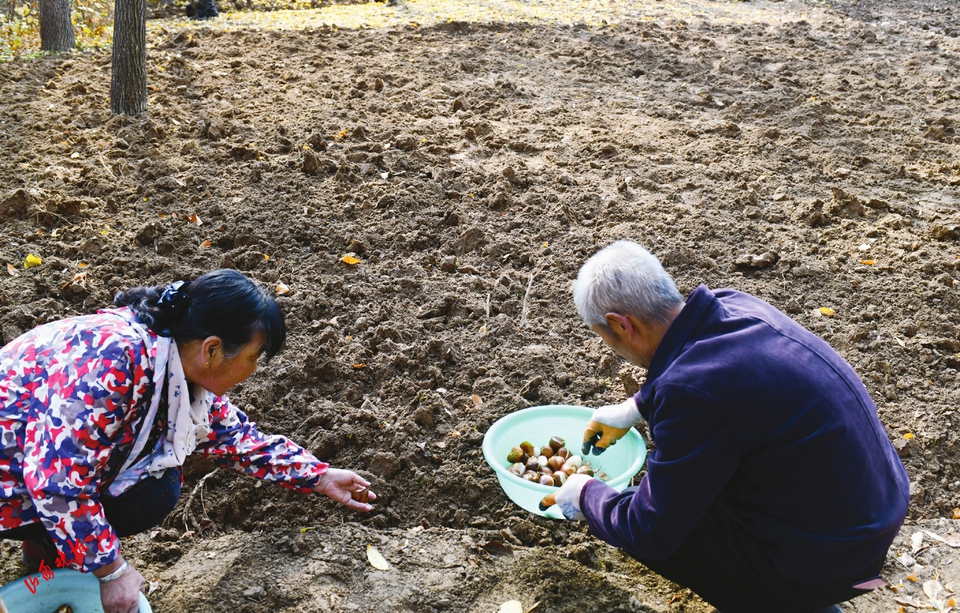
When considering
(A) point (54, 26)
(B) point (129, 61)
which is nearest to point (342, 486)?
(B) point (129, 61)

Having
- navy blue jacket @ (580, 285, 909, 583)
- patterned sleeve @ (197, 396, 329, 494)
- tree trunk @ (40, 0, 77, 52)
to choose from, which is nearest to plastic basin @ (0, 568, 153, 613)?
patterned sleeve @ (197, 396, 329, 494)

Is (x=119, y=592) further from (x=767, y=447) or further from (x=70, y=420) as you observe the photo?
(x=767, y=447)

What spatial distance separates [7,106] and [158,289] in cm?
496

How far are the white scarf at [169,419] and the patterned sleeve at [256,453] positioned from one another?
12cm

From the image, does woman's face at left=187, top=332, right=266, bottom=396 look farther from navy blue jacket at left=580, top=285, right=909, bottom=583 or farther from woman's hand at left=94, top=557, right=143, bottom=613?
navy blue jacket at left=580, top=285, right=909, bottom=583

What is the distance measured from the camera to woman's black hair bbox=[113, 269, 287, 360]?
6.72 feet

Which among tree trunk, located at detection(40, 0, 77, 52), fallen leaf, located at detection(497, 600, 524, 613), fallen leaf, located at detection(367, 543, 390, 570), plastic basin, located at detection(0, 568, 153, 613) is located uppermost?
tree trunk, located at detection(40, 0, 77, 52)

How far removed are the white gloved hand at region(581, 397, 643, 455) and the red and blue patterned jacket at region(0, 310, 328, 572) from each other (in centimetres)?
139

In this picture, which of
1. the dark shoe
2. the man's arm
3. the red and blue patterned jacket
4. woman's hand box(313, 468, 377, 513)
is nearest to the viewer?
the man's arm

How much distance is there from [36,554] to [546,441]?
1759 mm

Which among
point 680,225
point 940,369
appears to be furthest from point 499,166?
point 940,369

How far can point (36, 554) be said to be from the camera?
240cm

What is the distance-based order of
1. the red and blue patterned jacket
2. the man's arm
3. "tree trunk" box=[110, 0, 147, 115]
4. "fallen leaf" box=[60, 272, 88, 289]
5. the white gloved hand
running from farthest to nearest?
1. "tree trunk" box=[110, 0, 147, 115]
2. "fallen leaf" box=[60, 272, 88, 289]
3. the white gloved hand
4. the red and blue patterned jacket
5. the man's arm

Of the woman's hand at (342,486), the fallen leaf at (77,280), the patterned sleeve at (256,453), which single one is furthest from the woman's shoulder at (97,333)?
the fallen leaf at (77,280)
